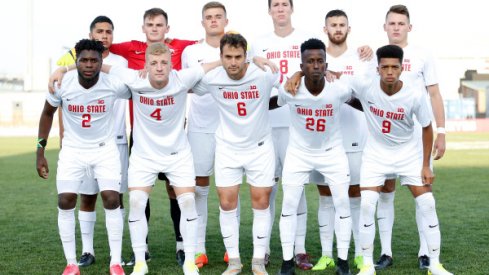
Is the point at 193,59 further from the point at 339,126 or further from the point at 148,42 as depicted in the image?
the point at 339,126

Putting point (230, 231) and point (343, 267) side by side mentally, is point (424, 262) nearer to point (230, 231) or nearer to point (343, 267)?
point (343, 267)

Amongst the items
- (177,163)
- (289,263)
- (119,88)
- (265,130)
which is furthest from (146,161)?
(289,263)

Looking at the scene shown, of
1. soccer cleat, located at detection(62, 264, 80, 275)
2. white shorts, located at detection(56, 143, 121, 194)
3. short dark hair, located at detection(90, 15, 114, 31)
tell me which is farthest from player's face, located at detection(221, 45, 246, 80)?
soccer cleat, located at detection(62, 264, 80, 275)

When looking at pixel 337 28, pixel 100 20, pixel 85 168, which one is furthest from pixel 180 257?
pixel 337 28

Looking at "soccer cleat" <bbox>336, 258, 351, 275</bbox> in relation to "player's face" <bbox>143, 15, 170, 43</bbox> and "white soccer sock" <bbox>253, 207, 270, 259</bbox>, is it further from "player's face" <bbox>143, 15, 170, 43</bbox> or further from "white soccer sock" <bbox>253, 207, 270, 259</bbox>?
"player's face" <bbox>143, 15, 170, 43</bbox>

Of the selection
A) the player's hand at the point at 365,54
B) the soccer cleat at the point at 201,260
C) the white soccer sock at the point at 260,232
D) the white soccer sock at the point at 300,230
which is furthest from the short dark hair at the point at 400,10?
the soccer cleat at the point at 201,260

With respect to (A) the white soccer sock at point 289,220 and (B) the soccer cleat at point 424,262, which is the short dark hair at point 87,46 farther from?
(B) the soccer cleat at point 424,262

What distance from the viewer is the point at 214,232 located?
8828 millimetres

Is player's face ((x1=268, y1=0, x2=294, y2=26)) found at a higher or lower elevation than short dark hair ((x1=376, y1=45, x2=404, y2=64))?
higher

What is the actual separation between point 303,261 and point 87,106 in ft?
8.34

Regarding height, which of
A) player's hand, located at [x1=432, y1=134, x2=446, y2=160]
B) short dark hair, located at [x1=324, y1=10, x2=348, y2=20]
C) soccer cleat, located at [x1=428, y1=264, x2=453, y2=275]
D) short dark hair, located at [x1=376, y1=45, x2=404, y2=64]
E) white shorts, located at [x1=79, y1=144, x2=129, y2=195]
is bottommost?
soccer cleat, located at [x1=428, y1=264, x2=453, y2=275]

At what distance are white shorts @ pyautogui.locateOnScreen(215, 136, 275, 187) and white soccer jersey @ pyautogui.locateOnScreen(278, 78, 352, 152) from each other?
29 cm

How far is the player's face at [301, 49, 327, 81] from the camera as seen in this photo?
5891 mm

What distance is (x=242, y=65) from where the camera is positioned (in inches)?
238
